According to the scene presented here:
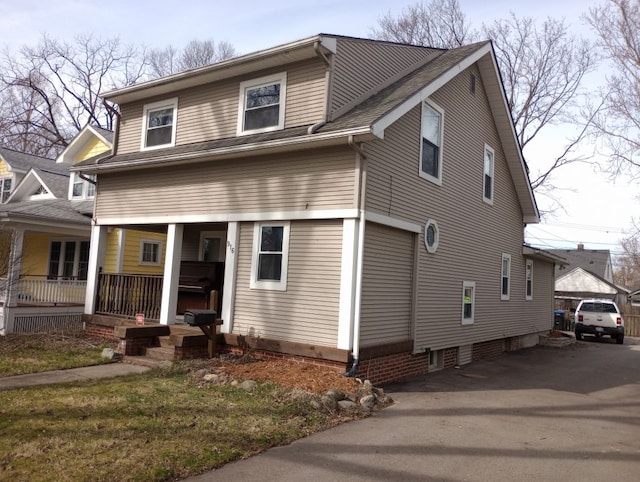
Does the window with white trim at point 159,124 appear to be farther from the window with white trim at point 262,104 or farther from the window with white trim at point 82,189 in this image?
the window with white trim at point 82,189

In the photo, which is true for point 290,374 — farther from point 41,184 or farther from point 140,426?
point 41,184

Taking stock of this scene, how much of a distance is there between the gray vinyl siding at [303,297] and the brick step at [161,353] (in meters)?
1.29

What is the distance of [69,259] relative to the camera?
19.3 metres

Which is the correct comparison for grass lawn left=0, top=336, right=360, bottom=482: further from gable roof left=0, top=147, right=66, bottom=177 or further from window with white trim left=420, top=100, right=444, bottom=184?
gable roof left=0, top=147, right=66, bottom=177

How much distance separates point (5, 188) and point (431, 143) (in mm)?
20495

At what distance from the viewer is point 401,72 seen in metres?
12.3

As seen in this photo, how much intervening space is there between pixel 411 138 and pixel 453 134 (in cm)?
239

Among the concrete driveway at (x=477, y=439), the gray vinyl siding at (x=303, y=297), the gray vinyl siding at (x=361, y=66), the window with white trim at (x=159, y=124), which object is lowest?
the concrete driveway at (x=477, y=439)

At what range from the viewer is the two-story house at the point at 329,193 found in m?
9.11

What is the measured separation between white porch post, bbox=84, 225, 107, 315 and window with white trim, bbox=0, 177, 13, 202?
12681 millimetres

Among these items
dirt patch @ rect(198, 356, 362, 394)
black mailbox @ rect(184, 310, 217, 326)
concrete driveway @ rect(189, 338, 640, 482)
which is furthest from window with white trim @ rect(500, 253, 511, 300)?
black mailbox @ rect(184, 310, 217, 326)

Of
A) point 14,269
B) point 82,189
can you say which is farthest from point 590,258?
point 14,269

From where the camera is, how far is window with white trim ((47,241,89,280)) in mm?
18781

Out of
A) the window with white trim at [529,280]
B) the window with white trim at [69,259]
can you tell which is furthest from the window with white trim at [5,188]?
the window with white trim at [529,280]
